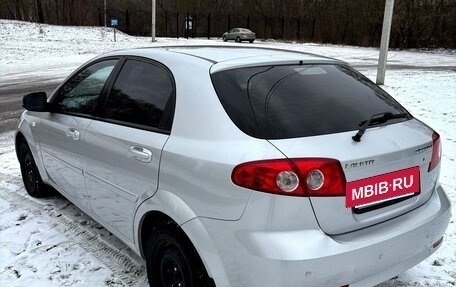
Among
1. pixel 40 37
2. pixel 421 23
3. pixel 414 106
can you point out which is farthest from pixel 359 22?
pixel 414 106

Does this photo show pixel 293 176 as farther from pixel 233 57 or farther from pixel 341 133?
pixel 233 57

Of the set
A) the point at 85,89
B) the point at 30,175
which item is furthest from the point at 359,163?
the point at 30,175

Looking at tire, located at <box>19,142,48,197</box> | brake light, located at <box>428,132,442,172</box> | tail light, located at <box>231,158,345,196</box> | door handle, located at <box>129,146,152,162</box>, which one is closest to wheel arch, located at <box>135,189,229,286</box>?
door handle, located at <box>129,146,152,162</box>

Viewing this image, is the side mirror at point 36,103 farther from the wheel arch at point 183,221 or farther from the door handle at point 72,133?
the wheel arch at point 183,221

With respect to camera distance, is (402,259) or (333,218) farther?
(402,259)

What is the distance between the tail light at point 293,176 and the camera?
1964 mm

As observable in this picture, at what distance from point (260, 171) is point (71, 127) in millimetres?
1984

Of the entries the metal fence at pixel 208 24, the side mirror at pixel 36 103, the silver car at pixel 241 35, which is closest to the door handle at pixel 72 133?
the side mirror at pixel 36 103

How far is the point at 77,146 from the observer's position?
3.26 metres

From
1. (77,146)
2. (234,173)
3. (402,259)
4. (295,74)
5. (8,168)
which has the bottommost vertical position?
(8,168)

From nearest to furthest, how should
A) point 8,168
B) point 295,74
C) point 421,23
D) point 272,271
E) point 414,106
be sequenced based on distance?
point 272,271, point 295,74, point 8,168, point 414,106, point 421,23

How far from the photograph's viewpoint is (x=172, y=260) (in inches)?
96.3

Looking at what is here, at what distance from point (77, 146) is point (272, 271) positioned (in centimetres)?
198

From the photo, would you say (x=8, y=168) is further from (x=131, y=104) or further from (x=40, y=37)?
(x=40, y=37)
